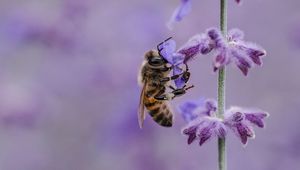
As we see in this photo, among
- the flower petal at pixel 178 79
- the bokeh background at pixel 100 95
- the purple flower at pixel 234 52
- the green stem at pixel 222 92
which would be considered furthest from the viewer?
the bokeh background at pixel 100 95

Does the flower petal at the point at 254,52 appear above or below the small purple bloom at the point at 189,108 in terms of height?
above

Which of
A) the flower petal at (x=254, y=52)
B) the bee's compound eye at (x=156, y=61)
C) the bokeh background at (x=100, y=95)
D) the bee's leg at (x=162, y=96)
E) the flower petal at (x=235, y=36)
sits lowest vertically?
the flower petal at (x=254, y=52)

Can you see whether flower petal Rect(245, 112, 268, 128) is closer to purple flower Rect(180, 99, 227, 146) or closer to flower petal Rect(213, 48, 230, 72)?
purple flower Rect(180, 99, 227, 146)

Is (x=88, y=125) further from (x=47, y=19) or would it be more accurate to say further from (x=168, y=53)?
(x=168, y=53)

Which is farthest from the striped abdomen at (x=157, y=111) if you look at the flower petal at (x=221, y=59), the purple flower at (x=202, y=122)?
the flower petal at (x=221, y=59)

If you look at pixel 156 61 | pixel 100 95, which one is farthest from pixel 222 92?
pixel 100 95

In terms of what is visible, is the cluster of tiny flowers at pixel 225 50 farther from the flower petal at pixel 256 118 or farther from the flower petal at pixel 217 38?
the flower petal at pixel 256 118

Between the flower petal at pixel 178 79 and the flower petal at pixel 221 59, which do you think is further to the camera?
the flower petal at pixel 178 79
